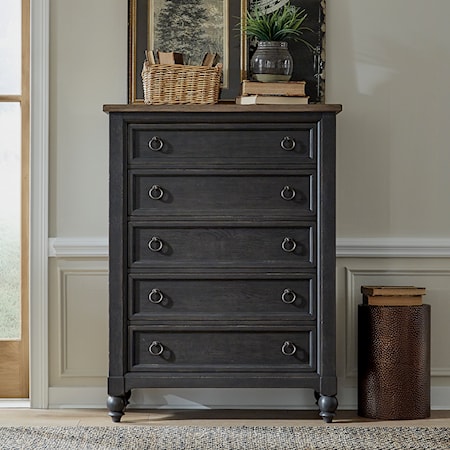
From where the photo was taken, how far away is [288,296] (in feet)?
11.2

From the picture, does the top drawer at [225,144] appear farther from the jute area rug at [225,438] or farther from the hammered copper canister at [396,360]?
the jute area rug at [225,438]

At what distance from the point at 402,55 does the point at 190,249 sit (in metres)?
1.29

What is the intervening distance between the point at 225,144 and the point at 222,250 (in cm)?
41

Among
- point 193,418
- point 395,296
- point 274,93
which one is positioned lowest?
point 193,418

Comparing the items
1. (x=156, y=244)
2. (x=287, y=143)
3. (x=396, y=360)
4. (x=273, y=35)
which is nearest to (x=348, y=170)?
(x=287, y=143)

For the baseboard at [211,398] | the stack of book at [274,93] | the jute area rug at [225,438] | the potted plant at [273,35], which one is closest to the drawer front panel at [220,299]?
the jute area rug at [225,438]

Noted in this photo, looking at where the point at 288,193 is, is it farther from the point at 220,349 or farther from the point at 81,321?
the point at 81,321

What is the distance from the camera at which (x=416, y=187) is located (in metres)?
3.83

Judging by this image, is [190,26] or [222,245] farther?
[190,26]

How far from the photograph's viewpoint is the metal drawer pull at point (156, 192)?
134 inches

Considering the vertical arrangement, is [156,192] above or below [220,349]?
above

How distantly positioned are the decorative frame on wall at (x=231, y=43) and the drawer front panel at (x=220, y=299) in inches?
33.6

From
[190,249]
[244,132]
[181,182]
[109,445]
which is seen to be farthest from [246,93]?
[109,445]

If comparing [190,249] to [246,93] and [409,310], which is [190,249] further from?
[409,310]
